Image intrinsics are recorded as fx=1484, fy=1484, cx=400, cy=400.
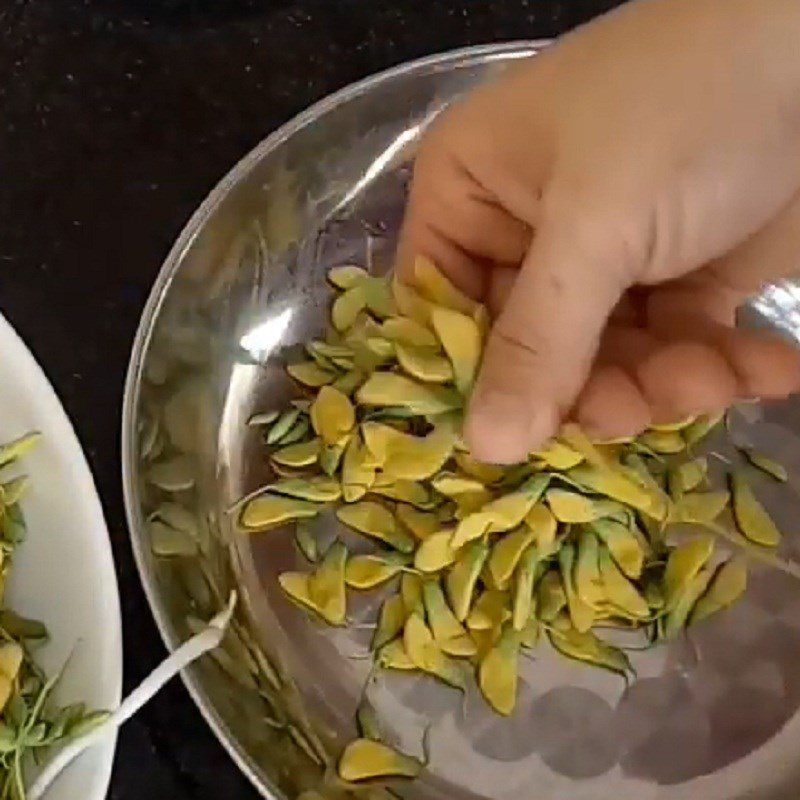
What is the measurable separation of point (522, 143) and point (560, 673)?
0.26 metres

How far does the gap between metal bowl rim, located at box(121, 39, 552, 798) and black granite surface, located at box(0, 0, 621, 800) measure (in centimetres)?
3

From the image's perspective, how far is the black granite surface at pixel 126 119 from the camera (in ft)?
2.36

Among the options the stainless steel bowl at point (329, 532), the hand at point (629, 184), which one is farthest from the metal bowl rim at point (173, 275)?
the hand at point (629, 184)

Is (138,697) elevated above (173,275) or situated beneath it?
situated beneath

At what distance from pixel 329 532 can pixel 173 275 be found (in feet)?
0.47

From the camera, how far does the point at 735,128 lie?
22.2 inches

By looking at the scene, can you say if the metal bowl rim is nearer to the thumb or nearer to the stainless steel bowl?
the stainless steel bowl

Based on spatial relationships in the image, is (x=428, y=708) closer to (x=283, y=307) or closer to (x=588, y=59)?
(x=283, y=307)

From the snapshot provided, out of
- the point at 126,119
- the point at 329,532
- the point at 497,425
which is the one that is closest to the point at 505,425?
the point at 497,425

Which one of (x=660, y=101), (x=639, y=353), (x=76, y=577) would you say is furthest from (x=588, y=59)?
(x=76, y=577)

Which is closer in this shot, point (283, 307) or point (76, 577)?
point (76, 577)

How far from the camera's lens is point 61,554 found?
58cm

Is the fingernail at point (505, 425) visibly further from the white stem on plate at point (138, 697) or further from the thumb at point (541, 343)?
the white stem on plate at point (138, 697)

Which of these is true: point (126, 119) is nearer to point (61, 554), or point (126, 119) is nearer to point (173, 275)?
point (173, 275)
